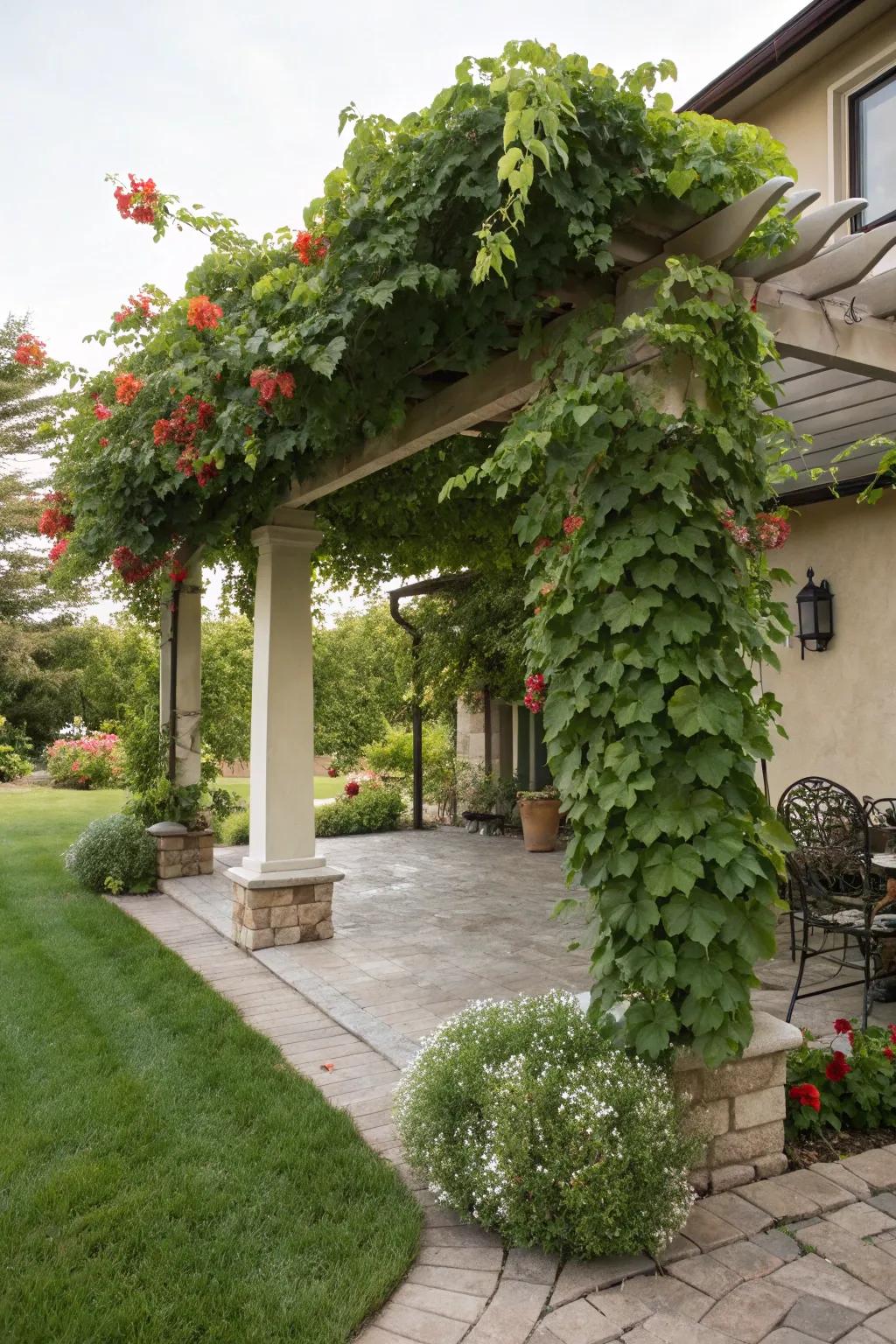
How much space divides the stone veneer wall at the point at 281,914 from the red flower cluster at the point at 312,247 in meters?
3.36

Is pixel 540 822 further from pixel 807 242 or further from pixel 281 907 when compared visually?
pixel 807 242

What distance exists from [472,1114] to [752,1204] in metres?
0.80

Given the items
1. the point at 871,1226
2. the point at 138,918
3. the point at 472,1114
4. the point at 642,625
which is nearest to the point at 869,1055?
→ the point at 871,1226

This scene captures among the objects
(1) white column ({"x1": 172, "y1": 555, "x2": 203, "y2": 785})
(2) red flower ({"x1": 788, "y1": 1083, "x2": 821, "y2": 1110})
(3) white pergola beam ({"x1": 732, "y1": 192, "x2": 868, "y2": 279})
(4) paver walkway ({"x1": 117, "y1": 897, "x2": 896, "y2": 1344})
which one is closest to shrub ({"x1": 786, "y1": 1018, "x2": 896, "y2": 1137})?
(2) red flower ({"x1": 788, "y1": 1083, "x2": 821, "y2": 1110})

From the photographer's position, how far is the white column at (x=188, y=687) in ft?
23.6

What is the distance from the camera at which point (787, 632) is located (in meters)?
2.81

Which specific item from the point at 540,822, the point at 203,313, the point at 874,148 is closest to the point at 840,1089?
the point at 203,313

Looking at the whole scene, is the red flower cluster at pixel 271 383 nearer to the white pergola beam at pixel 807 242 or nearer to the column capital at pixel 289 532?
the white pergola beam at pixel 807 242

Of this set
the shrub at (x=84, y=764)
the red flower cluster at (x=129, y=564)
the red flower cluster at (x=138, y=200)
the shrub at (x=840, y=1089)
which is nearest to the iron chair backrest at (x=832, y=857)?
the shrub at (x=840, y=1089)

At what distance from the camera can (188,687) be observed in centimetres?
725

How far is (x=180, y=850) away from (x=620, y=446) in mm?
5726

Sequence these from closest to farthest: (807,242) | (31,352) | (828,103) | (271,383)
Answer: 1. (807,242)
2. (271,383)
3. (31,352)
4. (828,103)

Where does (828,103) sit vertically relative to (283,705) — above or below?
above

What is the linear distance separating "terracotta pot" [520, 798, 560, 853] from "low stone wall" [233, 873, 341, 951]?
385 centimetres
